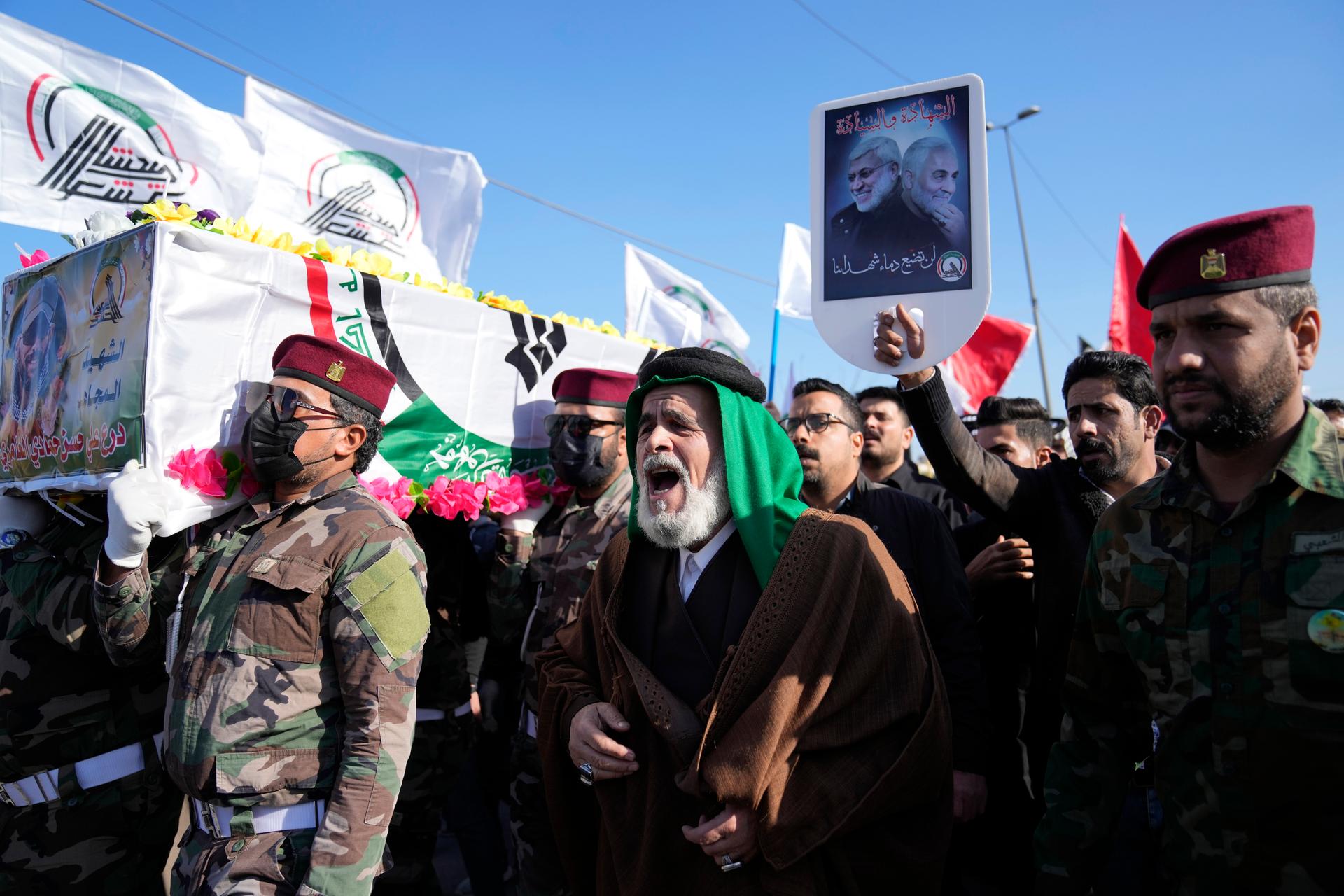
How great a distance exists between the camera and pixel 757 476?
8.23ft

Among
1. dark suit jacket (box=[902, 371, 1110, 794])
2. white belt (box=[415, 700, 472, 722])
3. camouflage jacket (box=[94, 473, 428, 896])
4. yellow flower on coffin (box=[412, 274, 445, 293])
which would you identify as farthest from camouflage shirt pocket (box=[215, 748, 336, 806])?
dark suit jacket (box=[902, 371, 1110, 794])

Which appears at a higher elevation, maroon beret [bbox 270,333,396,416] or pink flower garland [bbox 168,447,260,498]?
maroon beret [bbox 270,333,396,416]

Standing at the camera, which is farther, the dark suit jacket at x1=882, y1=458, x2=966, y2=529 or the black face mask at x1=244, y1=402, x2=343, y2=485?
the dark suit jacket at x1=882, y1=458, x2=966, y2=529

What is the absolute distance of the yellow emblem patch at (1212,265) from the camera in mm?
1906

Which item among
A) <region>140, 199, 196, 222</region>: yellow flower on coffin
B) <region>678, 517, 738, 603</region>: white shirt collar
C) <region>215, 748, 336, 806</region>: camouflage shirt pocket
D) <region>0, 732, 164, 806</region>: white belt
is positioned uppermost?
<region>140, 199, 196, 222</region>: yellow flower on coffin

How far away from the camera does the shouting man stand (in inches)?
82.5

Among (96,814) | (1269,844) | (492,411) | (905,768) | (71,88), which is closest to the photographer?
(1269,844)

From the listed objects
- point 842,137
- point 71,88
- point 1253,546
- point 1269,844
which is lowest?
point 1269,844

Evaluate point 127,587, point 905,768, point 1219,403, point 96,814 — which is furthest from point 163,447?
point 1219,403

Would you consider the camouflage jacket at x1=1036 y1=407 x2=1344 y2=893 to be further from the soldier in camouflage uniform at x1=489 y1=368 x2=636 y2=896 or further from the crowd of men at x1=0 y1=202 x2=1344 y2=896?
the soldier in camouflage uniform at x1=489 y1=368 x2=636 y2=896

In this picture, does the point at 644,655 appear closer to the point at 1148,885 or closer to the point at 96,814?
the point at 1148,885

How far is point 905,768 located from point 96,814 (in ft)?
9.87

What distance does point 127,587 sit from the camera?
9.86ft

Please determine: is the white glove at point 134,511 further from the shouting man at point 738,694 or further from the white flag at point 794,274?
the white flag at point 794,274
